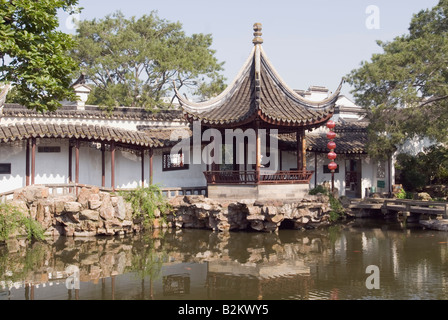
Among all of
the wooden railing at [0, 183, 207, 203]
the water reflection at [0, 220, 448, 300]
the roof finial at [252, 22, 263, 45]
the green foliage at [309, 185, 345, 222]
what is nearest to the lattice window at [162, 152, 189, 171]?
the wooden railing at [0, 183, 207, 203]

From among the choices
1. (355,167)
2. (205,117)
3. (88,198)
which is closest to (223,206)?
(205,117)

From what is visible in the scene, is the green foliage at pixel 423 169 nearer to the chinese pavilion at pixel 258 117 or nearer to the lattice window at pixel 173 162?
the chinese pavilion at pixel 258 117

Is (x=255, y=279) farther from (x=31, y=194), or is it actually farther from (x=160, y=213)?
(x=31, y=194)

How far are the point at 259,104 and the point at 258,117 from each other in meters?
0.40

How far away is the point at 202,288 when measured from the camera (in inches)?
349

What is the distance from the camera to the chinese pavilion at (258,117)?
14766 mm

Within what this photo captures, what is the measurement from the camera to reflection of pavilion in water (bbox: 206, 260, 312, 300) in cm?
850

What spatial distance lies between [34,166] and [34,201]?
198cm

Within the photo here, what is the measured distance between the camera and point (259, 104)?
46.0 ft

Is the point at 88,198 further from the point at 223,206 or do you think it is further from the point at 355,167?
the point at 355,167

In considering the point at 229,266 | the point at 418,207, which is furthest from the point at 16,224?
the point at 418,207

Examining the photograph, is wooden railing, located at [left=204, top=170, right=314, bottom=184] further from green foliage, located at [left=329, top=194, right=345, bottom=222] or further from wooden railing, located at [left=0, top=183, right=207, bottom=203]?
green foliage, located at [left=329, top=194, right=345, bottom=222]

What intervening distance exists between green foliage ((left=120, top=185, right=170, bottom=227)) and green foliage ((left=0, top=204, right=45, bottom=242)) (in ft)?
9.20

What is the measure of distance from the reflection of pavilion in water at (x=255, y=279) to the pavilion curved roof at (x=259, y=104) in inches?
206
